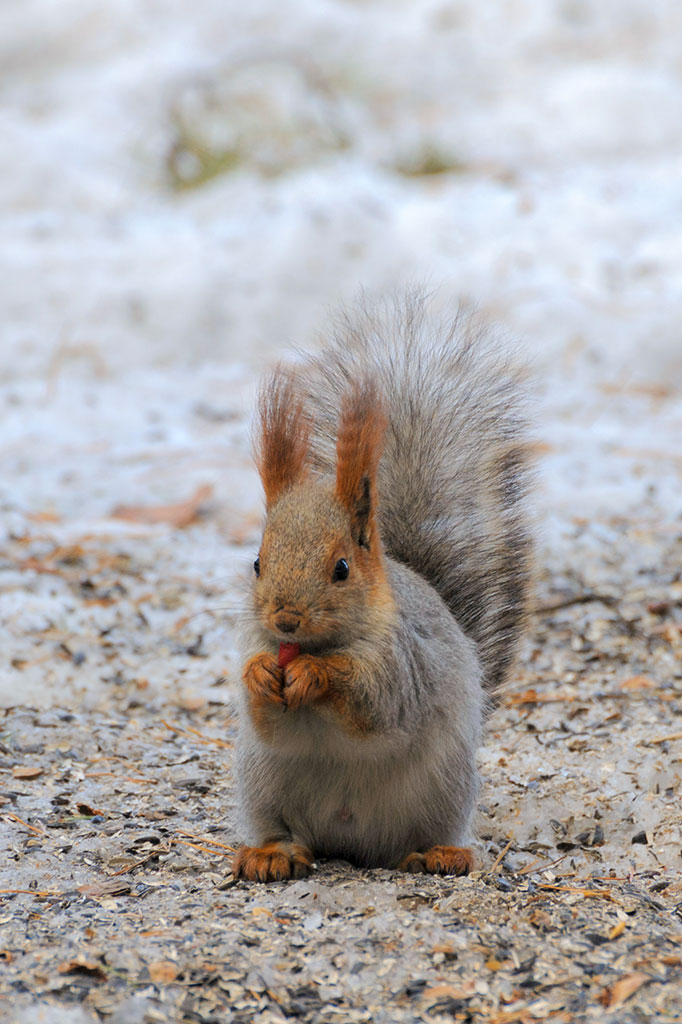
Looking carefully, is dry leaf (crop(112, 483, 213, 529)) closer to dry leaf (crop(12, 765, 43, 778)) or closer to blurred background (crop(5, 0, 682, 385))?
dry leaf (crop(12, 765, 43, 778))

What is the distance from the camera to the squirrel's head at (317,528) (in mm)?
1586

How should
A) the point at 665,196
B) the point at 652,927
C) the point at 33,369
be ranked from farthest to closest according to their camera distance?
the point at 665,196 → the point at 33,369 → the point at 652,927

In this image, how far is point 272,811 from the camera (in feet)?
6.02

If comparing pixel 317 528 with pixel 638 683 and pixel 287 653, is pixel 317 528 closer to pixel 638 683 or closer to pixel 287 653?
pixel 287 653

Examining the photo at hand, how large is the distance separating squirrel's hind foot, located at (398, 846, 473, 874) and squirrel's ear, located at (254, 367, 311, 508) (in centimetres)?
60

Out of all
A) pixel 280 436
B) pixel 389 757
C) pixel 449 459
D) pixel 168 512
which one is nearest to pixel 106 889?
pixel 389 757

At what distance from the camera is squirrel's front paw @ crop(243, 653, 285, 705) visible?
1.59 m

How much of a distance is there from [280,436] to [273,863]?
0.64 meters

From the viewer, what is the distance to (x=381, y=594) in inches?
65.5

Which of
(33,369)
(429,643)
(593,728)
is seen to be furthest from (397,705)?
(33,369)

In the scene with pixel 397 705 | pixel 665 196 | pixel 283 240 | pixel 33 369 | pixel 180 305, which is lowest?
pixel 397 705

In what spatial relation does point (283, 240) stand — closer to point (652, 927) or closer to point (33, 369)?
point (33, 369)

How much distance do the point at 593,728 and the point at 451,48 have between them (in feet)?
22.0

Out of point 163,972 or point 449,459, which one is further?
point 449,459
